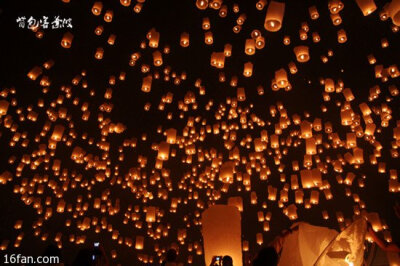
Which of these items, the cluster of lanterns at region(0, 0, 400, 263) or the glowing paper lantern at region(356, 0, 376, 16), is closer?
the glowing paper lantern at region(356, 0, 376, 16)

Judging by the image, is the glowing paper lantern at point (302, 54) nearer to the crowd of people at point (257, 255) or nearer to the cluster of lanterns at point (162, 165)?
the crowd of people at point (257, 255)

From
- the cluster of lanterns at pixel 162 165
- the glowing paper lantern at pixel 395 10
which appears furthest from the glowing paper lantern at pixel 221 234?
the cluster of lanterns at pixel 162 165

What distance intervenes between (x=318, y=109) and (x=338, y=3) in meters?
5.61

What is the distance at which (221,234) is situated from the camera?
3.81m

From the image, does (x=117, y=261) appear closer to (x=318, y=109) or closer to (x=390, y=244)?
(x=318, y=109)

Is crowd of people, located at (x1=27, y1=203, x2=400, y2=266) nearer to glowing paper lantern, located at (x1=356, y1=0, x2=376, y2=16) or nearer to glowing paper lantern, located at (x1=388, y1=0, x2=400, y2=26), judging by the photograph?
glowing paper lantern, located at (x1=388, y1=0, x2=400, y2=26)

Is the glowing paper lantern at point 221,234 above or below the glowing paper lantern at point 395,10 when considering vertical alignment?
below

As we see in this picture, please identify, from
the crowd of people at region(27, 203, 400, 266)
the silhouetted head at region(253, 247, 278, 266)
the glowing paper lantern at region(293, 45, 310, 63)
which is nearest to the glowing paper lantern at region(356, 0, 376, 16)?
the glowing paper lantern at region(293, 45, 310, 63)

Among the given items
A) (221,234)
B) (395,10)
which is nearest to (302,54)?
(395,10)

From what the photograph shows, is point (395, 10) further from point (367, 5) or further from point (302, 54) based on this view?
point (302, 54)

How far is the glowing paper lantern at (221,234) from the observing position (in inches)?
150

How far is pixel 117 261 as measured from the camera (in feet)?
33.2

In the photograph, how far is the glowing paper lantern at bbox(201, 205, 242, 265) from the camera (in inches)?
150

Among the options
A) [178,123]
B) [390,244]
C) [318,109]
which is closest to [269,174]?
[318,109]
